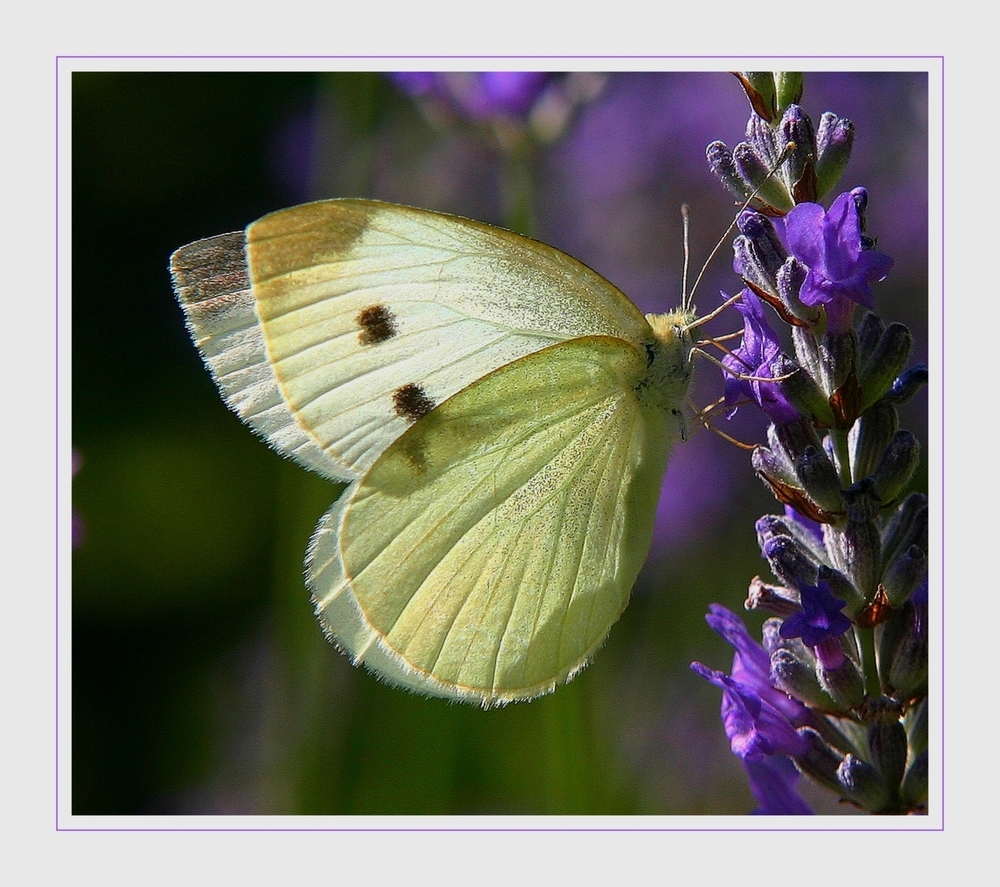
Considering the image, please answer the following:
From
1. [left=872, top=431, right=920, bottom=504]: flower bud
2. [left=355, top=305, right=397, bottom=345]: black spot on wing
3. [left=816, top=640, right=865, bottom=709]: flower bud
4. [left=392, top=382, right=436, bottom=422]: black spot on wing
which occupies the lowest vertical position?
[left=816, top=640, right=865, bottom=709]: flower bud

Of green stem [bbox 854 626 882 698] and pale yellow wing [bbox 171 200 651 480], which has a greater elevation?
pale yellow wing [bbox 171 200 651 480]

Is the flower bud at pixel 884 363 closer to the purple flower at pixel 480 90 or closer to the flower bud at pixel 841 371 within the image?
the flower bud at pixel 841 371

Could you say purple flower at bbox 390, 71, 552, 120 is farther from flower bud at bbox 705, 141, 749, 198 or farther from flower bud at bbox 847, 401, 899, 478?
flower bud at bbox 847, 401, 899, 478

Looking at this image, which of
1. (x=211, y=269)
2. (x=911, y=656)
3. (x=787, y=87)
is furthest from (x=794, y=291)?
(x=211, y=269)

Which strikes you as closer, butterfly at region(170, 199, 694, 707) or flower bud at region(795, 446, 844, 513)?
flower bud at region(795, 446, 844, 513)

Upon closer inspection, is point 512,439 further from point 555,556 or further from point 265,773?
point 265,773

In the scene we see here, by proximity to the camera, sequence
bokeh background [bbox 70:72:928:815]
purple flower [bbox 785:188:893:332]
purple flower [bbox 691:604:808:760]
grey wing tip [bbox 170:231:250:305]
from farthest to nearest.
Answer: bokeh background [bbox 70:72:928:815]
grey wing tip [bbox 170:231:250:305]
purple flower [bbox 691:604:808:760]
purple flower [bbox 785:188:893:332]

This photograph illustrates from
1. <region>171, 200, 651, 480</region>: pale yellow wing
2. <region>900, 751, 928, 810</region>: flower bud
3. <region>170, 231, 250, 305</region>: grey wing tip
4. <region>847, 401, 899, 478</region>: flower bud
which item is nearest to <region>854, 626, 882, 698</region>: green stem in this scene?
<region>900, 751, 928, 810</region>: flower bud
